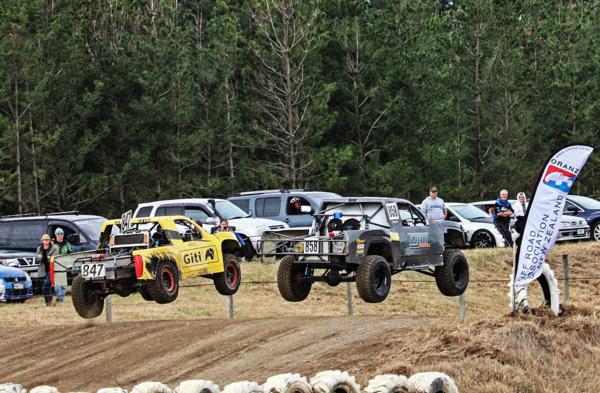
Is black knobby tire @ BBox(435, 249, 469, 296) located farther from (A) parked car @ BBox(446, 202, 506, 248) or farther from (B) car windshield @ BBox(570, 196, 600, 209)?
(B) car windshield @ BBox(570, 196, 600, 209)

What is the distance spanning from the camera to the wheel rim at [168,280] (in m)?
17.5

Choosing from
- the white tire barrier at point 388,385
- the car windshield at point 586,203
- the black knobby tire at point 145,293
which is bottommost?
the white tire barrier at point 388,385

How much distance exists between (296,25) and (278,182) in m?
6.50

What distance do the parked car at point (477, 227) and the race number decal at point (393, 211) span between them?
1724 cm

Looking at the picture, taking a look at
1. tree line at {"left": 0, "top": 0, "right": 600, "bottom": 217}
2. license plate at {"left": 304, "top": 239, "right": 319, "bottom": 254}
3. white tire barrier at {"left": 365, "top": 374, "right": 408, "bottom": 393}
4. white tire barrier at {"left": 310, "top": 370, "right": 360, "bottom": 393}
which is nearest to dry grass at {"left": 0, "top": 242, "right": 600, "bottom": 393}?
license plate at {"left": 304, "top": 239, "right": 319, "bottom": 254}

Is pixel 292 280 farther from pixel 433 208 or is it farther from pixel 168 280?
pixel 433 208

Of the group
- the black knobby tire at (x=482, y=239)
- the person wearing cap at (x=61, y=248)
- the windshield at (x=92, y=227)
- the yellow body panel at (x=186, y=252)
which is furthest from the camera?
the black knobby tire at (x=482, y=239)

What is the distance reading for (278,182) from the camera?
155 feet

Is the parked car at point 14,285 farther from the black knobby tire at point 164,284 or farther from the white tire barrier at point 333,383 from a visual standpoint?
the white tire barrier at point 333,383

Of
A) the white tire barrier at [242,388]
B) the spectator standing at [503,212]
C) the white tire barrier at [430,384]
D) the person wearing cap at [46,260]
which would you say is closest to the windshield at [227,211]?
the person wearing cap at [46,260]

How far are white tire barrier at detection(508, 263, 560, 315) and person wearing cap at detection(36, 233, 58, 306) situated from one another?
9.97 metres

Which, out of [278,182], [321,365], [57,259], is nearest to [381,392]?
[321,365]

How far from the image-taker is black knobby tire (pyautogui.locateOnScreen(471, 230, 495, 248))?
116 feet

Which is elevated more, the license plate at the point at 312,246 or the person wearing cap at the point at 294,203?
the person wearing cap at the point at 294,203
